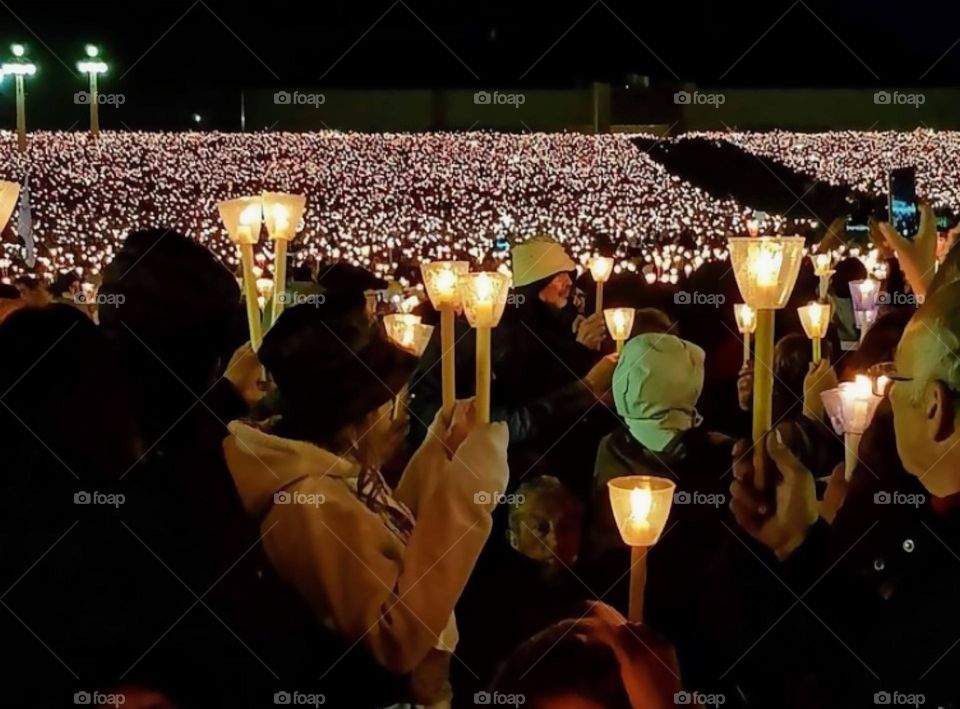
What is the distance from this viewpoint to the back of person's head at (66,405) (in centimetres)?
190

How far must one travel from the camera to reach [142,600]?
178 cm

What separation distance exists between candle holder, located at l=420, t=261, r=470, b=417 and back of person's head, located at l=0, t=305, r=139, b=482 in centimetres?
66

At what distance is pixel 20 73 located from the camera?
631 cm

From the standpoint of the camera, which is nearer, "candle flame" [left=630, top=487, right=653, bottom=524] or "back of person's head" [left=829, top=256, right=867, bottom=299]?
"candle flame" [left=630, top=487, right=653, bottom=524]

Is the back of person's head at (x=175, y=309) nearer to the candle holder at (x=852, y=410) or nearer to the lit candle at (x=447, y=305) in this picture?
the lit candle at (x=447, y=305)

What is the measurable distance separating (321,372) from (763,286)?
937 millimetres

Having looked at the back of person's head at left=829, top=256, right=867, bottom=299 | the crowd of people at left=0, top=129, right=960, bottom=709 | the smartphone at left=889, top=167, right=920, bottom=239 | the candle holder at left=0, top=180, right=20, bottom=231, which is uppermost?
the smartphone at left=889, top=167, right=920, bottom=239

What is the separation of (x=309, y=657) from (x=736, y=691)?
971 millimetres

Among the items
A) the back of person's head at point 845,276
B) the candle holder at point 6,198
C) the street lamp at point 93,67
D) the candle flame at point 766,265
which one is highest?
the street lamp at point 93,67

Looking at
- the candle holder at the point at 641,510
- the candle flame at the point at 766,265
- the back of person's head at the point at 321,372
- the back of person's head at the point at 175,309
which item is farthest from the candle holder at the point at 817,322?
the back of person's head at the point at 175,309

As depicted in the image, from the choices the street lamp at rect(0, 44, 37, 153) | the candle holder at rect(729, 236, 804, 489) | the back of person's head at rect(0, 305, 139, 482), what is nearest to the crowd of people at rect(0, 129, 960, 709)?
the back of person's head at rect(0, 305, 139, 482)

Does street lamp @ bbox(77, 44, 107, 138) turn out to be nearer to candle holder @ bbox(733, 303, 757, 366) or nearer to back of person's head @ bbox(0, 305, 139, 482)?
candle holder @ bbox(733, 303, 757, 366)

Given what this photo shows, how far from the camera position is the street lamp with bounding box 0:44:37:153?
6211 mm

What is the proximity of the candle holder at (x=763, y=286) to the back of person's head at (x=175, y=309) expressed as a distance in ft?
3.54
